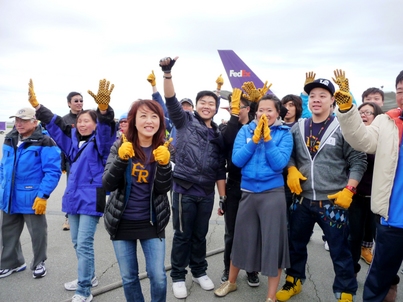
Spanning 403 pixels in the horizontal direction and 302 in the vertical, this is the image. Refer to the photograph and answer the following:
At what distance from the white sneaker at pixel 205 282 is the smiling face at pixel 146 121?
5.72ft

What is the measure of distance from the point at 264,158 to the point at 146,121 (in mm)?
1115

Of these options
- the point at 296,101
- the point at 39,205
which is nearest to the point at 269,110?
the point at 296,101

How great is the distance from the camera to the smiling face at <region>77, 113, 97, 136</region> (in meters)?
2.91

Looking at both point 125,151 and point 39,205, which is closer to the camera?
point 125,151

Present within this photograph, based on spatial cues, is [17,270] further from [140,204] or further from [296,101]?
[296,101]

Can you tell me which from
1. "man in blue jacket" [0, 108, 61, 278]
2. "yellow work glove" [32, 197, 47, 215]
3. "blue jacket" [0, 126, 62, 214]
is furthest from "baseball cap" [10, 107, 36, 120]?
"yellow work glove" [32, 197, 47, 215]

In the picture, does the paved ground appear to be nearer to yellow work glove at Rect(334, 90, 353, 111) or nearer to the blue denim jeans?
the blue denim jeans

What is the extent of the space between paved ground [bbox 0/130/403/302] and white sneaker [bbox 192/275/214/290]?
5 centimetres

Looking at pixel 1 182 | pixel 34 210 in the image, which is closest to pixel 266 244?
pixel 34 210

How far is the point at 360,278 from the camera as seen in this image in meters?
3.36

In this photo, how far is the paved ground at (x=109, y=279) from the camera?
289 centimetres

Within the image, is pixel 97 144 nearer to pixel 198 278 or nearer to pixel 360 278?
pixel 198 278

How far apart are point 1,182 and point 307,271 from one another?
3.66m

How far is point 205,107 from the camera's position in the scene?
120 inches
